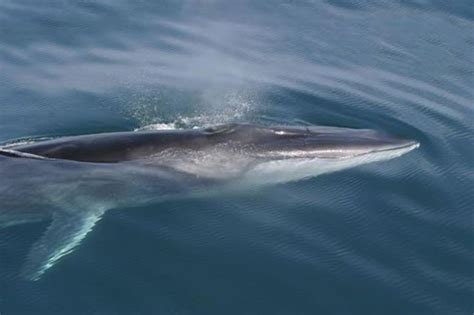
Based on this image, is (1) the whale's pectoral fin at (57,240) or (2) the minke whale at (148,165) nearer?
(1) the whale's pectoral fin at (57,240)

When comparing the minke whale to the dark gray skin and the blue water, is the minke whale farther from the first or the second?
the blue water

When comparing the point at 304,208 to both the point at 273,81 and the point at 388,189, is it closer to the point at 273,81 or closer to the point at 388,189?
the point at 388,189

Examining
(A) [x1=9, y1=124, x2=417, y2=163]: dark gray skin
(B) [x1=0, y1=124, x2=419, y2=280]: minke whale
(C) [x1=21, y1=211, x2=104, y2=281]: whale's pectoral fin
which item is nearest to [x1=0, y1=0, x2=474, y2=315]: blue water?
(C) [x1=21, y1=211, x2=104, y2=281]: whale's pectoral fin

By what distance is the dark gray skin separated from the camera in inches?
681

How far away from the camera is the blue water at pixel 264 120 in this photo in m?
14.1

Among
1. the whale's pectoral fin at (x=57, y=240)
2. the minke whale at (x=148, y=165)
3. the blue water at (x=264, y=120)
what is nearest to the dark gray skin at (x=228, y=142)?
the minke whale at (x=148, y=165)

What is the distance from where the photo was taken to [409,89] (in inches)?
991

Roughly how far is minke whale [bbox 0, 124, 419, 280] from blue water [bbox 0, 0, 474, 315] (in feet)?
1.26

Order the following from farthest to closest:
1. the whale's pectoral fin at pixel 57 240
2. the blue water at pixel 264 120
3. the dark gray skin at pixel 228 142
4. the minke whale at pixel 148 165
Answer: the dark gray skin at pixel 228 142 < the minke whale at pixel 148 165 < the whale's pectoral fin at pixel 57 240 < the blue water at pixel 264 120

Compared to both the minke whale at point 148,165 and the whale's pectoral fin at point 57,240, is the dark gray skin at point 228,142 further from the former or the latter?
the whale's pectoral fin at point 57,240

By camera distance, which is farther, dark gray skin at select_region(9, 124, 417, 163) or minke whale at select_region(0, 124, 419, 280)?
dark gray skin at select_region(9, 124, 417, 163)

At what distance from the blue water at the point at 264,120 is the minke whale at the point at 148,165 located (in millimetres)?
385

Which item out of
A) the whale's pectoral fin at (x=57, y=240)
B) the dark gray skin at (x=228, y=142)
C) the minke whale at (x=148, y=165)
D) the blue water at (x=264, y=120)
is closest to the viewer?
the blue water at (x=264, y=120)

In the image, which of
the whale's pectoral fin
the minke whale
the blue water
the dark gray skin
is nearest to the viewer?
the blue water
